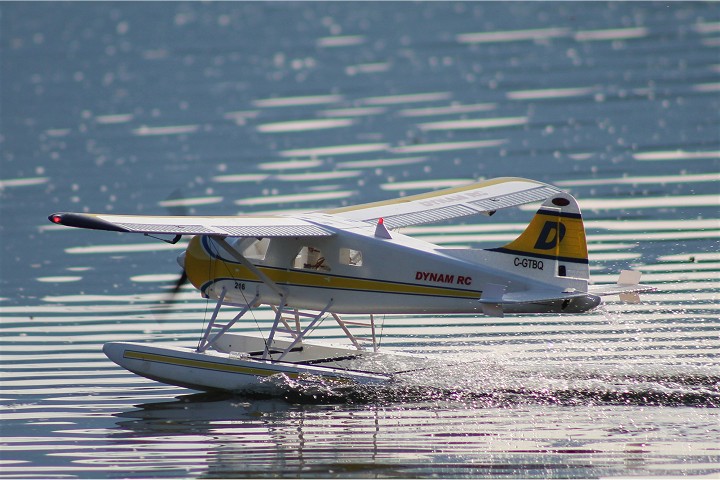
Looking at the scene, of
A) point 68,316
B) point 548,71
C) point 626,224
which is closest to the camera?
point 68,316

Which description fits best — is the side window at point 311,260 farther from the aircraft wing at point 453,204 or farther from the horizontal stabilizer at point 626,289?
the horizontal stabilizer at point 626,289

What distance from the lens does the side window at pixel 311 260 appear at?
54.3 feet

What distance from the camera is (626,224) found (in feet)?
79.0

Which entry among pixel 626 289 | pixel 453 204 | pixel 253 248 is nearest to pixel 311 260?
pixel 253 248

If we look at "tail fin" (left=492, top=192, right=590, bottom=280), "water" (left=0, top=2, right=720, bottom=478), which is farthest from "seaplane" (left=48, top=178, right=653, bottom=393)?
"water" (left=0, top=2, right=720, bottom=478)

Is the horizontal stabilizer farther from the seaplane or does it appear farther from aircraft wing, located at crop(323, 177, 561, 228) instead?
aircraft wing, located at crop(323, 177, 561, 228)

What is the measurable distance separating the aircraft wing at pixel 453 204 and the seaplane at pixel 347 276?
0.03 meters

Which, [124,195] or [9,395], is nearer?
[9,395]

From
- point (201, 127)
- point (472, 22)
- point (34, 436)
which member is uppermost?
point (472, 22)

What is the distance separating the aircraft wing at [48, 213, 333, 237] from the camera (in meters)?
A: 15.0

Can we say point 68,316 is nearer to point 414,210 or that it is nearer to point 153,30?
point 414,210

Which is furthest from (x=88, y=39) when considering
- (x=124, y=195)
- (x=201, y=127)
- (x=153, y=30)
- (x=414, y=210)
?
(x=414, y=210)

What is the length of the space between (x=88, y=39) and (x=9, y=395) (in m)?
43.8

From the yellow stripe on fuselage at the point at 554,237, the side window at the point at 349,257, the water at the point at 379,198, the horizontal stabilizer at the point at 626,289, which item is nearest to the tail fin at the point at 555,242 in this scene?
the yellow stripe on fuselage at the point at 554,237
